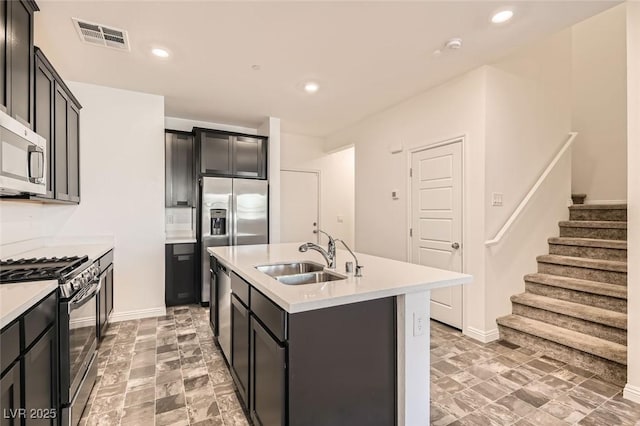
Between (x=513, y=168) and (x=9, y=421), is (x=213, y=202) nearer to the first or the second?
(x=9, y=421)

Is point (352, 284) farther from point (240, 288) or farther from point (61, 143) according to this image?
point (61, 143)

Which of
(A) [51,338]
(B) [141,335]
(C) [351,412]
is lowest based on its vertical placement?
(B) [141,335]

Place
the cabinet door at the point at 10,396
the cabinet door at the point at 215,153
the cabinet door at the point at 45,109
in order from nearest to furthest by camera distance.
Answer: the cabinet door at the point at 10,396
the cabinet door at the point at 45,109
the cabinet door at the point at 215,153

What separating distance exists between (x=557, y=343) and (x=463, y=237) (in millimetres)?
1170

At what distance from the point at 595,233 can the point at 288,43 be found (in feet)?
12.4

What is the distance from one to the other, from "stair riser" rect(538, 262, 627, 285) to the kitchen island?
7.51ft

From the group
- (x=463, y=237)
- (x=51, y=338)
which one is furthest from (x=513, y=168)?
(x=51, y=338)

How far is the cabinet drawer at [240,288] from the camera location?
1.83 metres

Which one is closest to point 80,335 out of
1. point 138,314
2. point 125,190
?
point 138,314

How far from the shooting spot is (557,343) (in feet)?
8.69

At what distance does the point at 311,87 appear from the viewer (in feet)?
11.8

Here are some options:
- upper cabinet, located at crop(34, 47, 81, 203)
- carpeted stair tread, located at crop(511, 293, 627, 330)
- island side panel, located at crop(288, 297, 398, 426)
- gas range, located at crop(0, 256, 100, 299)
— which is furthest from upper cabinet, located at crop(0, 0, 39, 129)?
carpeted stair tread, located at crop(511, 293, 627, 330)

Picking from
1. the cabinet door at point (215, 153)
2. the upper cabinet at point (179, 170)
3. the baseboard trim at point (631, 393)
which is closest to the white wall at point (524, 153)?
the baseboard trim at point (631, 393)

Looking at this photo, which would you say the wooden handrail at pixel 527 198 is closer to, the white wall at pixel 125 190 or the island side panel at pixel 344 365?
the island side panel at pixel 344 365
